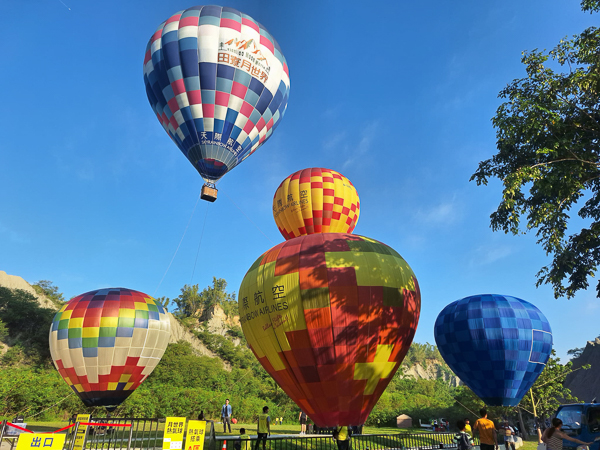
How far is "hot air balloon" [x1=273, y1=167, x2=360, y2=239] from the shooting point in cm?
1791

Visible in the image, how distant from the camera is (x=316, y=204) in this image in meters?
17.9

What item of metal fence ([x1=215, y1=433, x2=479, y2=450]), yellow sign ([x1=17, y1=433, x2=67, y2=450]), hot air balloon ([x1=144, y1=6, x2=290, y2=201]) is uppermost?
hot air balloon ([x1=144, y1=6, x2=290, y2=201])

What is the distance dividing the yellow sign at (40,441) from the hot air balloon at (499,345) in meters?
18.5

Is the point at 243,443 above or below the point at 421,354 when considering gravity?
below

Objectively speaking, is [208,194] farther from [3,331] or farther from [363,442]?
[3,331]

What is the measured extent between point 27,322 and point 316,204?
48082mm

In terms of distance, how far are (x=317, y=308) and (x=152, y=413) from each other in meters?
28.4

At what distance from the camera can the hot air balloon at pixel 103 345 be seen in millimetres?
16984

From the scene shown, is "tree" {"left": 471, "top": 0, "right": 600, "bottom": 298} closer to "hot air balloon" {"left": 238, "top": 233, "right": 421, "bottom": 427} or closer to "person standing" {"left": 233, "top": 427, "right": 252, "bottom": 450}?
"hot air balloon" {"left": 238, "top": 233, "right": 421, "bottom": 427}

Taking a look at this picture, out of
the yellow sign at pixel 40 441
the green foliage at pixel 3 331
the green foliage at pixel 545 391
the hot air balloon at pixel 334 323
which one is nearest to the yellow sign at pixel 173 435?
the hot air balloon at pixel 334 323

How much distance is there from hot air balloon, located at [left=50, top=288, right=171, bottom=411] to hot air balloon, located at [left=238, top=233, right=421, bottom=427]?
376 inches

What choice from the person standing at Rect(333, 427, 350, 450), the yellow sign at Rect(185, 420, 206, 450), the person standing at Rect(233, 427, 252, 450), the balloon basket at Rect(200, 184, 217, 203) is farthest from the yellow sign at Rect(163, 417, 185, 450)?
the balloon basket at Rect(200, 184, 217, 203)

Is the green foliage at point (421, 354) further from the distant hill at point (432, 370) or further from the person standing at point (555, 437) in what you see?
the person standing at point (555, 437)

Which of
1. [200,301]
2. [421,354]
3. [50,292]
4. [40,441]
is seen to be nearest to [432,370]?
[421,354]
